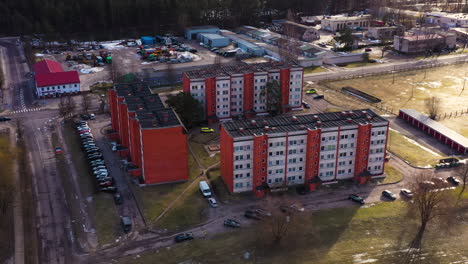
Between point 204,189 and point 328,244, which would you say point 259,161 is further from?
point 328,244

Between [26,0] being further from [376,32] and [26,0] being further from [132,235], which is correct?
[132,235]

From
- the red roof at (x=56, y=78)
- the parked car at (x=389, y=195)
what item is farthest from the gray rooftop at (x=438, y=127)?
the red roof at (x=56, y=78)

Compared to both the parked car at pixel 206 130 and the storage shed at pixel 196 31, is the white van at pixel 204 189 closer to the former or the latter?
the parked car at pixel 206 130

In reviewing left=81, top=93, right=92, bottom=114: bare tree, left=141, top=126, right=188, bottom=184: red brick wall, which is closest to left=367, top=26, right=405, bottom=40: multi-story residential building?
left=81, top=93, right=92, bottom=114: bare tree

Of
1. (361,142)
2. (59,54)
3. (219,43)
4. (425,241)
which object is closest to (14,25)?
(59,54)

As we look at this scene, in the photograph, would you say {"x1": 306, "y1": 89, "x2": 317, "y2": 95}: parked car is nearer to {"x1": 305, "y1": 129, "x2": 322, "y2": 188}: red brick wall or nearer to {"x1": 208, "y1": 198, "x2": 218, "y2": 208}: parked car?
{"x1": 305, "y1": 129, "x2": 322, "y2": 188}: red brick wall

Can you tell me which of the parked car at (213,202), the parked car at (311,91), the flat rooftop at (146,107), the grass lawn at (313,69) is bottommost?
the parked car at (213,202)
